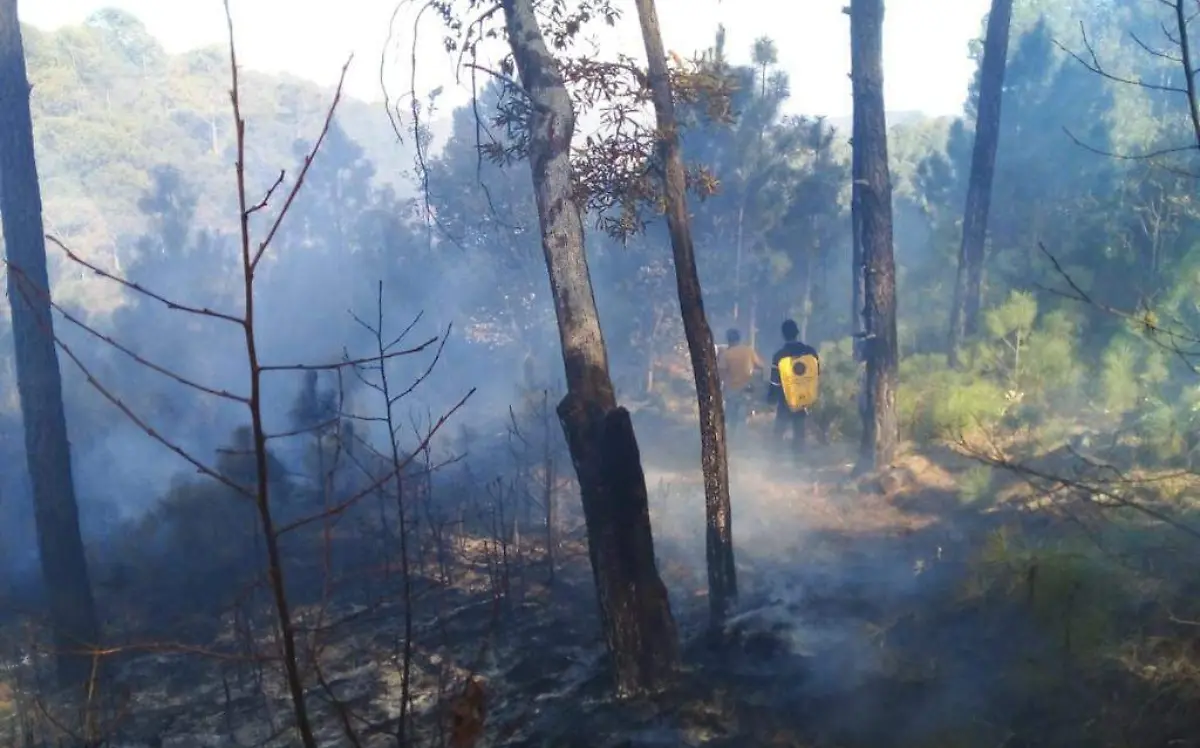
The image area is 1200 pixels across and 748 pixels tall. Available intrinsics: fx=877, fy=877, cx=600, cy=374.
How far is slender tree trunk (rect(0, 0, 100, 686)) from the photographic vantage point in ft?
29.6

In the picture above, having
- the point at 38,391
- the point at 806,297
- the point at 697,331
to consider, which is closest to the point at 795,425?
the point at 697,331

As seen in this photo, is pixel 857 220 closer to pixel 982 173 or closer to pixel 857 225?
pixel 857 225

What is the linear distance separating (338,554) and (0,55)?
6.78 m

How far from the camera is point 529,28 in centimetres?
718

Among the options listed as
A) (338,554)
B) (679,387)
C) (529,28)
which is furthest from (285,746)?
(679,387)

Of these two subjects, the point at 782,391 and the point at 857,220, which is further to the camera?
the point at 857,220

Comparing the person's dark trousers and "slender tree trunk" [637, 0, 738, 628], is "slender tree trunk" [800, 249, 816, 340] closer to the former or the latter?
the person's dark trousers

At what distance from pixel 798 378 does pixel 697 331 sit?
16.3ft

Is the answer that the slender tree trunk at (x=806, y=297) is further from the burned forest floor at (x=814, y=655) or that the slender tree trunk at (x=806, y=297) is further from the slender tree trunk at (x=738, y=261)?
the burned forest floor at (x=814, y=655)

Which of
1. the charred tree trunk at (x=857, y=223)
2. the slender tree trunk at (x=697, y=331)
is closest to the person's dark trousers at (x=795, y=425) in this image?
the charred tree trunk at (x=857, y=223)

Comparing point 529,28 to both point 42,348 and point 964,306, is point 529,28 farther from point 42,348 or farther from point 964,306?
point 964,306

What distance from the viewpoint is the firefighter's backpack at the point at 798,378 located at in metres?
12.2

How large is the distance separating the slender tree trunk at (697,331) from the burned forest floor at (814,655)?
788 millimetres

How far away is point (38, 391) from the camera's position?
9.11m
